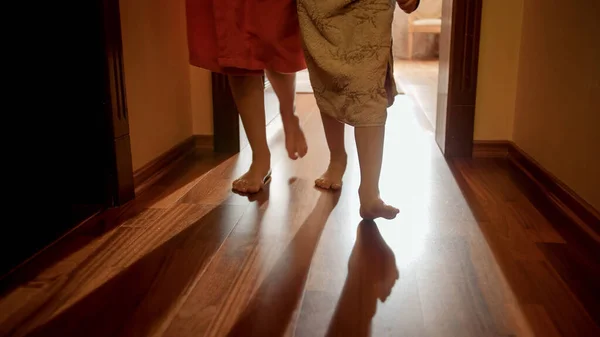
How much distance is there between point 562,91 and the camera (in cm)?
144

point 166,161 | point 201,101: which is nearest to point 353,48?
point 166,161

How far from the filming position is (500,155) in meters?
1.94

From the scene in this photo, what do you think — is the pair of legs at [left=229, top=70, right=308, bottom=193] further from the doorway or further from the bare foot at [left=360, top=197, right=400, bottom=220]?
the doorway

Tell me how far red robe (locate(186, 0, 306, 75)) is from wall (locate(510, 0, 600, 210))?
652 millimetres

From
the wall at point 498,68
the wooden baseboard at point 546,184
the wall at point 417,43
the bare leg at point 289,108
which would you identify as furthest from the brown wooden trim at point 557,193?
the wall at point 417,43

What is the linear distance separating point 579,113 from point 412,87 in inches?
92.9

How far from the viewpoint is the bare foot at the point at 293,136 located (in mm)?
1658

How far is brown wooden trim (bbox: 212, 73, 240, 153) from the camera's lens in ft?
6.59

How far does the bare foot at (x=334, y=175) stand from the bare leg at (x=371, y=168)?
0.94 ft

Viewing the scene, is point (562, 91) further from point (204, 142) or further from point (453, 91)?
point (204, 142)

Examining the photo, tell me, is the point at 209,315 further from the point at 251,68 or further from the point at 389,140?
the point at 389,140

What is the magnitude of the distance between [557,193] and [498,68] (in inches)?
23.1

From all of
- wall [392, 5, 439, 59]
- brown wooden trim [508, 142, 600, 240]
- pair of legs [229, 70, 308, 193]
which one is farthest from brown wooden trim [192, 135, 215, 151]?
wall [392, 5, 439, 59]

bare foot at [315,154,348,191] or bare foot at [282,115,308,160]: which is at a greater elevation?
bare foot at [282,115,308,160]
